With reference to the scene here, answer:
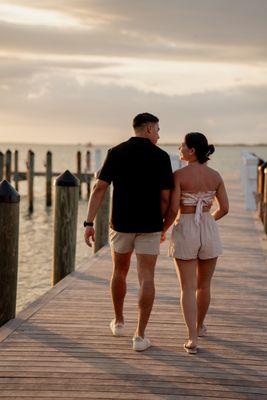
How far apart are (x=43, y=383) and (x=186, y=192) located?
69.2 inches

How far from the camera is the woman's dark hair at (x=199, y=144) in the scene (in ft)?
17.6

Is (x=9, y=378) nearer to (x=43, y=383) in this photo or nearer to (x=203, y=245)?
(x=43, y=383)

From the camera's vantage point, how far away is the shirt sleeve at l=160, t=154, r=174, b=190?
5398 mm

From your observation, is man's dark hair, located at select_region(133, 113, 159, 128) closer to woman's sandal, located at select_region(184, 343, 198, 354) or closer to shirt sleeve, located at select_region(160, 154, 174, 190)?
shirt sleeve, located at select_region(160, 154, 174, 190)

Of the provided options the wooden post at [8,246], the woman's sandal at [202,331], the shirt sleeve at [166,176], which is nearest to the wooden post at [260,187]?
the wooden post at [8,246]

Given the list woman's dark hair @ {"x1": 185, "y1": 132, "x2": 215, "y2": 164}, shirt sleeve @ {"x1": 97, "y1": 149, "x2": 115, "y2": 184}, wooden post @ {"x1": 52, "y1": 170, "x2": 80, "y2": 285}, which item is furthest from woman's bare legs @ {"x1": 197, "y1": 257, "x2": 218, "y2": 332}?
wooden post @ {"x1": 52, "y1": 170, "x2": 80, "y2": 285}

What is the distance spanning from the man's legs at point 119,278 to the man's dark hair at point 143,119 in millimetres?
1035

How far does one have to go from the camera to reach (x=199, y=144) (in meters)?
5.39

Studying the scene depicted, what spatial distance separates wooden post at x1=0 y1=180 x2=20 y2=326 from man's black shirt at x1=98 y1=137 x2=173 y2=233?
154cm

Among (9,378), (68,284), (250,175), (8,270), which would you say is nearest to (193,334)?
(9,378)

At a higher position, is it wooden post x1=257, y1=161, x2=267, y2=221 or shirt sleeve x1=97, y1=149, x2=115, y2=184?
shirt sleeve x1=97, y1=149, x2=115, y2=184

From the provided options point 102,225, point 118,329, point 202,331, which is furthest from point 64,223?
point 202,331

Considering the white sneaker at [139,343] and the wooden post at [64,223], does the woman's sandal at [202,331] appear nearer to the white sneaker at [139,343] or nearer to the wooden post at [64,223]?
the white sneaker at [139,343]

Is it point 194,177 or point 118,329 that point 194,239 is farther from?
point 118,329
